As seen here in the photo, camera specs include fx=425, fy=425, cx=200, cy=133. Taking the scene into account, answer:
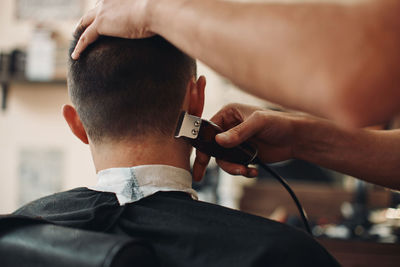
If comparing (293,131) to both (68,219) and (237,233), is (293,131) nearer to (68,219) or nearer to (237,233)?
(237,233)

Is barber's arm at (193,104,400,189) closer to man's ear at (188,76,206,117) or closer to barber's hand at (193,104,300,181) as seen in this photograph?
barber's hand at (193,104,300,181)

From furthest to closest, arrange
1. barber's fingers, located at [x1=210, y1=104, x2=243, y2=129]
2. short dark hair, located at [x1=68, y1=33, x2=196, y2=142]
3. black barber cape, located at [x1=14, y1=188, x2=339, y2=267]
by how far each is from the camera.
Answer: barber's fingers, located at [x1=210, y1=104, x2=243, y2=129] → short dark hair, located at [x1=68, y1=33, x2=196, y2=142] → black barber cape, located at [x1=14, y1=188, x2=339, y2=267]

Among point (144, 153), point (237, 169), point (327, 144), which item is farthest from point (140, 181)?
point (327, 144)

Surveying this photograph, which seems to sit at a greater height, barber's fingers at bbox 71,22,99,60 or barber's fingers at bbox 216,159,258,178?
barber's fingers at bbox 71,22,99,60

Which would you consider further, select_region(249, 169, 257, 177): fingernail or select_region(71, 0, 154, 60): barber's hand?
select_region(249, 169, 257, 177): fingernail

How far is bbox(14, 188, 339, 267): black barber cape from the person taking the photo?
899 millimetres

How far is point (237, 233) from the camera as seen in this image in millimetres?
931

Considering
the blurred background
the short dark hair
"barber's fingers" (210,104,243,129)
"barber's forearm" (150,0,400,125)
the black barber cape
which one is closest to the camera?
"barber's forearm" (150,0,400,125)

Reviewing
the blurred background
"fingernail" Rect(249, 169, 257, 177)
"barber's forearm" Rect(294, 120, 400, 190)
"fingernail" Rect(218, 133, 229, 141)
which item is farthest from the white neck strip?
the blurred background

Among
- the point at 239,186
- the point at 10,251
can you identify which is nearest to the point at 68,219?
the point at 10,251

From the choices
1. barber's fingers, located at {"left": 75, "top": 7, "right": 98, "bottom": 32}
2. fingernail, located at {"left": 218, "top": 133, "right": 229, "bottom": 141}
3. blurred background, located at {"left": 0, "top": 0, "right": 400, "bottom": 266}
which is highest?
barber's fingers, located at {"left": 75, "top": 7, "right": 98, "bottom": 32}

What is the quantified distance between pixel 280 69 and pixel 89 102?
2.03 feet

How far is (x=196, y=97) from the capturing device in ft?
3.98

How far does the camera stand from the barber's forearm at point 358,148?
1436mm
